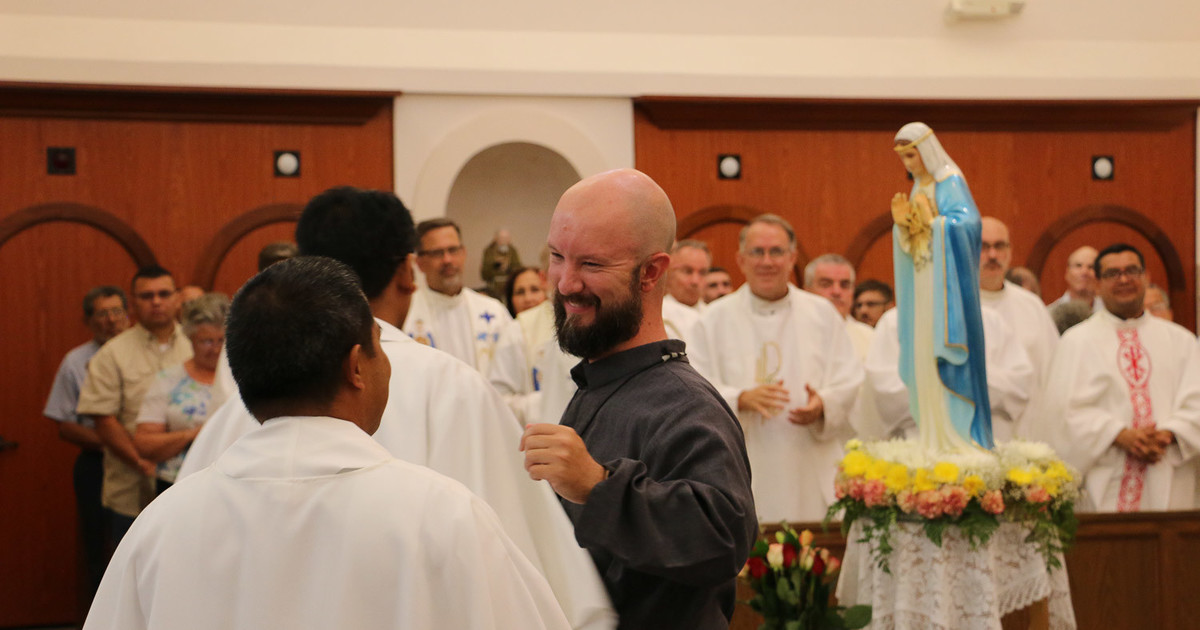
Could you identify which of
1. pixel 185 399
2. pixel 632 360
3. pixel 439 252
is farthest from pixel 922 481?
pixel 185 399

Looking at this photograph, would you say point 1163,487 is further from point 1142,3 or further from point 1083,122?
point 1142,3

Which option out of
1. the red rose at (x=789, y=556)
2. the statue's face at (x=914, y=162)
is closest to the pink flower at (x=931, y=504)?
the red rose at (x=789, y=556)

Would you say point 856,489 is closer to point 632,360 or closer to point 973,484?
point 973,484

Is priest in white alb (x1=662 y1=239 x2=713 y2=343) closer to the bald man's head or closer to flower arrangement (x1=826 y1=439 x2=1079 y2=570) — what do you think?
flower arrangement (x1=826 y1=439 x2=1079 y2=570)

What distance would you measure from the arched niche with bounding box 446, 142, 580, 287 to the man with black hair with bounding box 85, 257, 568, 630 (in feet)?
28.2

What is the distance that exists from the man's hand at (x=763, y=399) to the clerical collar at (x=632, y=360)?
3.49m

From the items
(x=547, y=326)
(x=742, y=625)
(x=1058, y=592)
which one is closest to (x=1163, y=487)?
(x=1058, y=592)

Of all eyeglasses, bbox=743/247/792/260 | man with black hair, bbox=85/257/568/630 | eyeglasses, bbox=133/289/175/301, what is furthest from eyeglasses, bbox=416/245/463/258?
man with black hair, bbox=85/257/568/630

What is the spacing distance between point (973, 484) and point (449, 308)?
3462mm

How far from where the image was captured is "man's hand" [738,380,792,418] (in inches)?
228

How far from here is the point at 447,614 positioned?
1607mm

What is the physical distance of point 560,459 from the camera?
193 centimetres

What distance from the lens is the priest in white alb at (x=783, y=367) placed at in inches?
247

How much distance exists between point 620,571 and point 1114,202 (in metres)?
9.56
